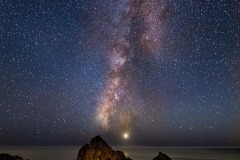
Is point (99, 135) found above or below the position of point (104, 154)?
above

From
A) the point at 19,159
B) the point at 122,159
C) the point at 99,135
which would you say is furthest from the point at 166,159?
the point at 19,159

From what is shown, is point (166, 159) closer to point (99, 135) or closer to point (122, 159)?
point (122, 159)

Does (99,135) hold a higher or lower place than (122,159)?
higher

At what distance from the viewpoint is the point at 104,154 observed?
4422cm

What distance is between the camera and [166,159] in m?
51.3

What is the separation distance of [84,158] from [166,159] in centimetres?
1528

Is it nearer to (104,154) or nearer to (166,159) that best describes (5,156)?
(104,154)

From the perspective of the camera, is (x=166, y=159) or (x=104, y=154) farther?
(x=166, y=159)

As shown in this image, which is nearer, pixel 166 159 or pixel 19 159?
pixel 19 159

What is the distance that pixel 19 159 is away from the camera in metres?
45.0

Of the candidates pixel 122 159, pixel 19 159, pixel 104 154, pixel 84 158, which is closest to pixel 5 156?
pixel 19 159

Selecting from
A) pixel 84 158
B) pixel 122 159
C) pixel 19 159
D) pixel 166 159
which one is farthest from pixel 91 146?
pixel 166 159

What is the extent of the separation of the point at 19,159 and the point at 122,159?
52.0ft

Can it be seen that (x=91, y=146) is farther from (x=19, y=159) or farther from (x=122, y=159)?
(x=19, y=159)
